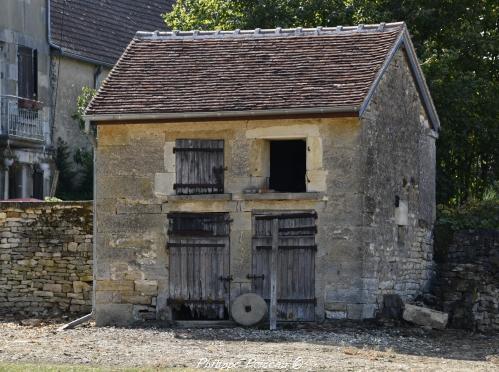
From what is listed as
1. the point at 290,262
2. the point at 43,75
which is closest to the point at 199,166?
the point at 290,262

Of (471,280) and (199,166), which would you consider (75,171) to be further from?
(471,280)

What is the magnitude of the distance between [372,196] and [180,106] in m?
3.64

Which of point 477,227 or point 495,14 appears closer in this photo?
point 477,227

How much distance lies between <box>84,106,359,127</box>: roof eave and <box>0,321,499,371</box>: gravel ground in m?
3.58

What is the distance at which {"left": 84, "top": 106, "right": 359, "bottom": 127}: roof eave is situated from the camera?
23953 mm

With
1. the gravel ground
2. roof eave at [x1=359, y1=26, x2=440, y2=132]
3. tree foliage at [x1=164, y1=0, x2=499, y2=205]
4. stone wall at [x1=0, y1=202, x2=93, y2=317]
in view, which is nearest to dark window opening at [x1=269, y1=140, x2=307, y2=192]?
roof eave at [x1=359, y1=26, x2=440, y2=132]

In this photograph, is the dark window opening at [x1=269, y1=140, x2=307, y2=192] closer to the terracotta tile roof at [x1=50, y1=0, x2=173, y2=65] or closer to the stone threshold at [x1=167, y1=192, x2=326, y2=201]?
the stone threshold at [x1=167, y1=192, x2=326, y2=201]

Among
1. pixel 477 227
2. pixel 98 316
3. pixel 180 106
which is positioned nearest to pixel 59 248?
pixel 98 316

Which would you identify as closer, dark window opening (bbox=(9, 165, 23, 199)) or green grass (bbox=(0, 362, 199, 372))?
green grass (bbox=(0, 362, 199, 372))

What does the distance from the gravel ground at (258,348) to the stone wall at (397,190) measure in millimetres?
1360

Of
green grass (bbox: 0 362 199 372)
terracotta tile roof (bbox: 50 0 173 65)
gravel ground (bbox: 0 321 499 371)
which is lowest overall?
green grass (bbox: 0 362 199 372)

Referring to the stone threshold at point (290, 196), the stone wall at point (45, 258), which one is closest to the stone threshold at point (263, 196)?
the stone threshold at point (290, 196)

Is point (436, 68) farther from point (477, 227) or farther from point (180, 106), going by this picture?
point (180, 106)

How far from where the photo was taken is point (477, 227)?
90.7ft
